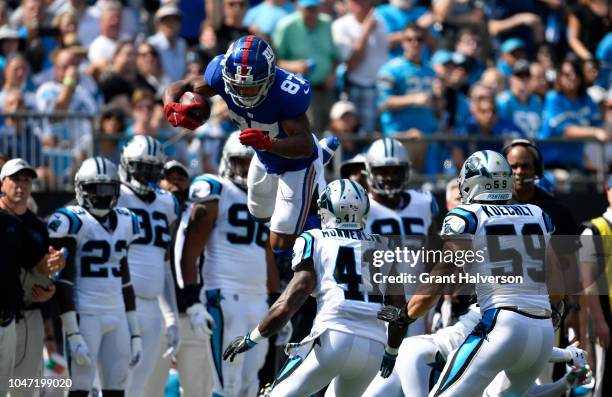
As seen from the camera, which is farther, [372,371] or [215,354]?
[215,354]

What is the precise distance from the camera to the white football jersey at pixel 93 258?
A: 35.5 ft

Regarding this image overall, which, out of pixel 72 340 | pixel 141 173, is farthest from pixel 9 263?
pixel 141 173

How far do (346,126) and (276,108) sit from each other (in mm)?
5679

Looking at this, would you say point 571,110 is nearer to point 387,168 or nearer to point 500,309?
point 387,168

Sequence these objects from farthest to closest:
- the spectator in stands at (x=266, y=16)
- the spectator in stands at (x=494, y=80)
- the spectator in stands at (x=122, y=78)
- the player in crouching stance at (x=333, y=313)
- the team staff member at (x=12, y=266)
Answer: the spectator in stands at (x=494, y=80)
the spectator in stands at (x=266, y=16)
the spectator in stands at (x=122, y=78)
the team staff member at (x=12, y=266)
the player in crouching stance at (x=333, y=313)

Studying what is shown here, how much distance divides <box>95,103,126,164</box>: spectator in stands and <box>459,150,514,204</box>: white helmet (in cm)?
577

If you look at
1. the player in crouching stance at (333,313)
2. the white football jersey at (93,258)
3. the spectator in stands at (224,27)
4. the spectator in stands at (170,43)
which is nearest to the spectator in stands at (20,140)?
the spectator in stands at (170,43)

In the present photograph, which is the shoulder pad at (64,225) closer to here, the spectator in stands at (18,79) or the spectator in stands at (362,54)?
the spectator in stands at (18,79)

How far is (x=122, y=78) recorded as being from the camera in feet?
50.5

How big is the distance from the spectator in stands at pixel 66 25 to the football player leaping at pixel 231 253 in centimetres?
495

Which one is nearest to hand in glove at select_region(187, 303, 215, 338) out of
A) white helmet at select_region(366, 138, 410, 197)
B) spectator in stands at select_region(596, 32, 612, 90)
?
white helmet at select_region(366, 138, 410, 197)

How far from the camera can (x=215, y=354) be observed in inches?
445

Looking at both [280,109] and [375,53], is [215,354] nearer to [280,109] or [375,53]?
[280,109]

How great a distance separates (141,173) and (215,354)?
1629 millimetres
